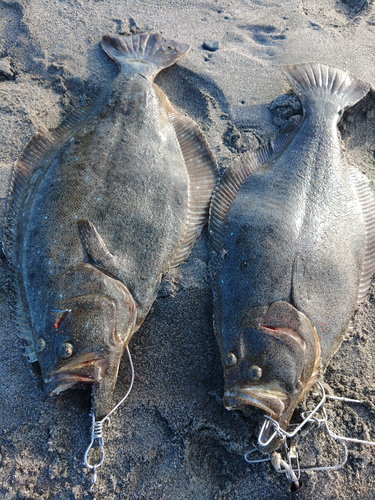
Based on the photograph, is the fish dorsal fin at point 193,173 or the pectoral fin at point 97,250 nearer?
the pectoral fin at point 97,250

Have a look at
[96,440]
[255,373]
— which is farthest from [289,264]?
[96,440]

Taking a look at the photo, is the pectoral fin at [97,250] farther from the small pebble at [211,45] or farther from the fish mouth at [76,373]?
the small pebble at [211,45]

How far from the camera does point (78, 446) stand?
297 centimetres

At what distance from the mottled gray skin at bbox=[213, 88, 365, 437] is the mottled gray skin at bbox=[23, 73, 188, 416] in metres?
0.61

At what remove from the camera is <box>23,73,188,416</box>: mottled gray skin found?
2.99 meters

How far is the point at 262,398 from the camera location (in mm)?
2754

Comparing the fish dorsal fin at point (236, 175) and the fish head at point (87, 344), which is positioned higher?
the fish dorsal fin at point (236, 175)

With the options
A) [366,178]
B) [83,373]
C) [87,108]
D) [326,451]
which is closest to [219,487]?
[326,451]

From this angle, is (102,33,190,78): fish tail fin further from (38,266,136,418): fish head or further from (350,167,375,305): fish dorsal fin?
(38,266,136,418): fish head

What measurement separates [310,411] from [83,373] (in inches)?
68.2

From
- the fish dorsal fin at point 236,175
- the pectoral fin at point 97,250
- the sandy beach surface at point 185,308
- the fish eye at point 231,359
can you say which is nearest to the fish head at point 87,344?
the pectoral fin at point 97,250

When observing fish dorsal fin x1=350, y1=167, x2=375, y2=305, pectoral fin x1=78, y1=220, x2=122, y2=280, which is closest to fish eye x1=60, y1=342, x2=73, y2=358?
pectoral fin x1=78, y1=220, x2=122, y2=280

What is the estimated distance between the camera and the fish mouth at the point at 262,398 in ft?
9.04

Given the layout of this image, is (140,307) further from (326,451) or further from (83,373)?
(326,451)
